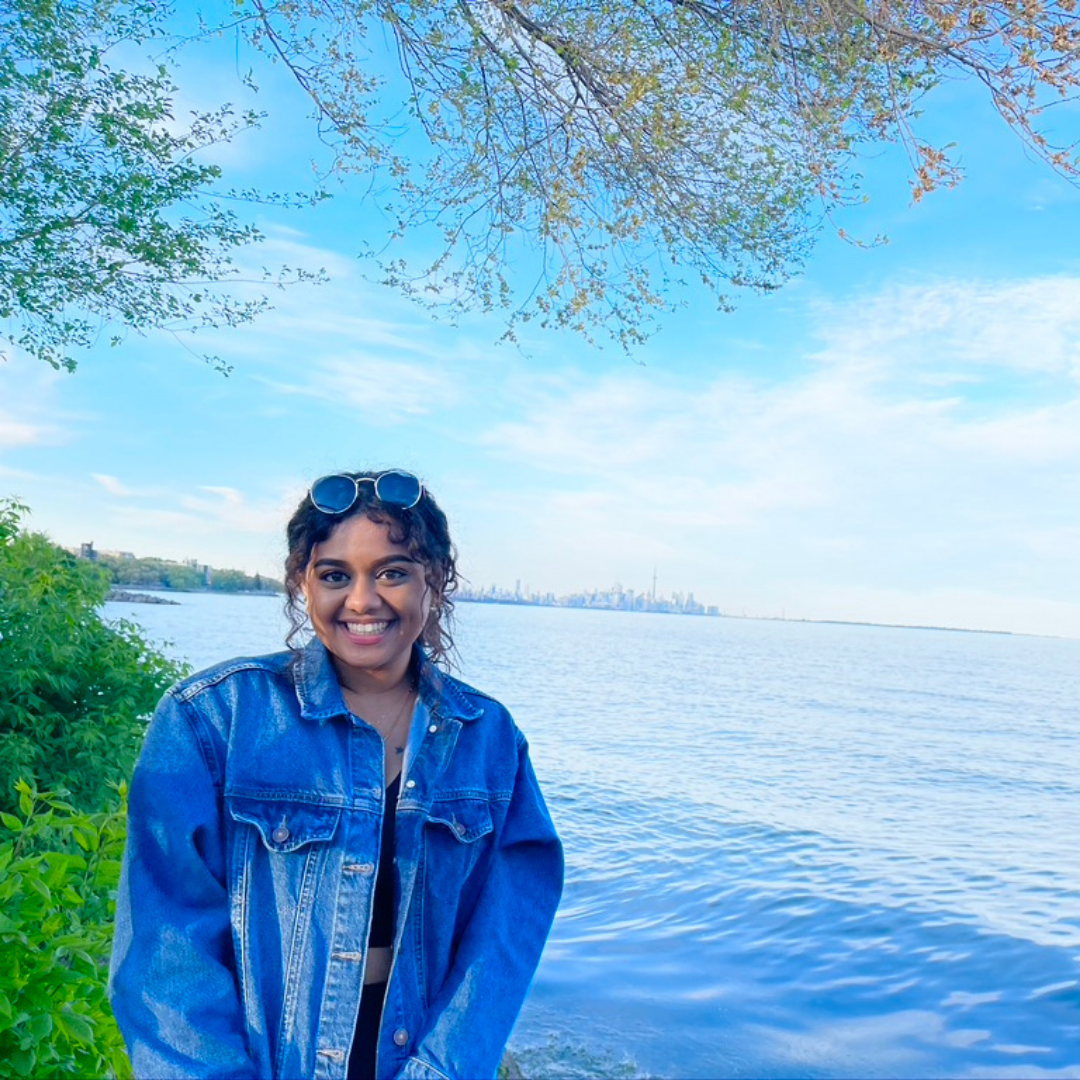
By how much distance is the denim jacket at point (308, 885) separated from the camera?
1.93 m

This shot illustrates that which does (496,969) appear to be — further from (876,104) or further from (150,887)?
(876,104)

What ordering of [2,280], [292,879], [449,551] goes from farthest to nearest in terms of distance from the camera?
1. [2,280]
2. [449,551]
3. [292,879]

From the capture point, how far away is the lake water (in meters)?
7.82

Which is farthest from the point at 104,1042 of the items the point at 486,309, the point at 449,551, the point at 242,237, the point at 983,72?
the point at 242,237

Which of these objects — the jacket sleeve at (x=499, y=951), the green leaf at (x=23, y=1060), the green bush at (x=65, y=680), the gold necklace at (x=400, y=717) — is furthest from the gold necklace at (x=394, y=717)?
the green bush at (x=65, y=680)

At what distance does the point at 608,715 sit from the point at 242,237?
77.7 ft

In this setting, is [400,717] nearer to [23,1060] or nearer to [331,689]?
[331,689]

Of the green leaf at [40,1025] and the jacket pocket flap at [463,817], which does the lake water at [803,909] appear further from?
the green leaf at [40,1025]

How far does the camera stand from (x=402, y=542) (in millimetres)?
2355

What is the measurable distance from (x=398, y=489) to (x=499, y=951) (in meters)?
1.05

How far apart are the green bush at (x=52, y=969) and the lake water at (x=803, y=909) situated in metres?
0.88

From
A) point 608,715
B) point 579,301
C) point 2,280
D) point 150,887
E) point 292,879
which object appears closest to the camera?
point 150,887

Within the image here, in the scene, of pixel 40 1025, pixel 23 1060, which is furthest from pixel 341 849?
pixel 23 1060

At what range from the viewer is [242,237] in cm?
866
